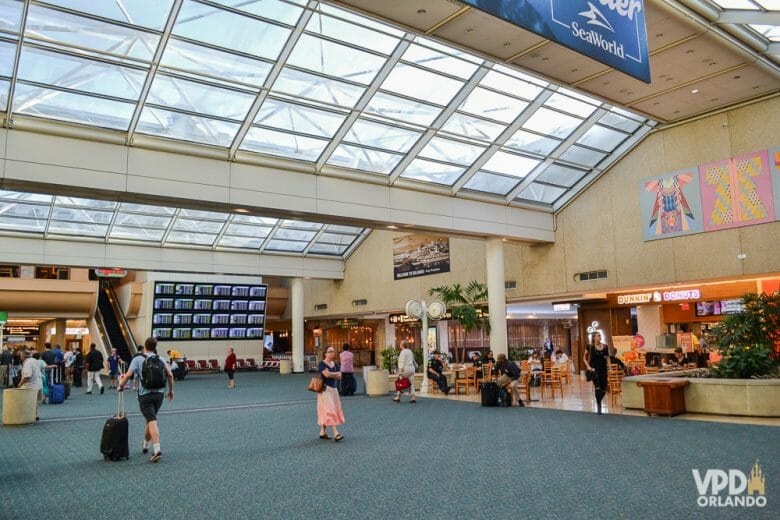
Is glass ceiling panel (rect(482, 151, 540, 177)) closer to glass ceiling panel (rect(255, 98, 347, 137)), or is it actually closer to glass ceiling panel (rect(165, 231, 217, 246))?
glass ceiling panel (rect(255, 98, 347, 137))

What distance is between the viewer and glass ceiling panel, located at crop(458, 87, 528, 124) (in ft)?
49.3

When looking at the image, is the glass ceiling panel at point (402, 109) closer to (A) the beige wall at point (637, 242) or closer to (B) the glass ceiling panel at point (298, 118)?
(B) the glass ceiling panel at point (298, 118)

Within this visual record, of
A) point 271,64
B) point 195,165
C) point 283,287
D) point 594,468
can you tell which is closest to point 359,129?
point 271,64

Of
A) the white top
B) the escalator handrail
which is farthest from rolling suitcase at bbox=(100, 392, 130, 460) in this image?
the escalator handrail

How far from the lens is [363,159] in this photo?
16656 mm

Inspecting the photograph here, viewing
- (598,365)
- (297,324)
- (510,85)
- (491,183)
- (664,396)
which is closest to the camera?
(664,396)

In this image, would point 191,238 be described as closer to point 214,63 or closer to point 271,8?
point 214,63

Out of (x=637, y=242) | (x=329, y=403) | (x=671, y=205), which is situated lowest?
(x=329, y=403)

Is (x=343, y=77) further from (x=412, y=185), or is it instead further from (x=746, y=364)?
(x=746, y=364)

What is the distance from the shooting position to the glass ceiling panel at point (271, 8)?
1139cm

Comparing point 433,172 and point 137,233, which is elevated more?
point 433,172

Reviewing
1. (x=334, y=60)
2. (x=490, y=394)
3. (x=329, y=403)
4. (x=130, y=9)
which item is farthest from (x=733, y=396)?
(x=130, y=9)

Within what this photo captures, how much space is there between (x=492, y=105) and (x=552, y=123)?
222 centimetres

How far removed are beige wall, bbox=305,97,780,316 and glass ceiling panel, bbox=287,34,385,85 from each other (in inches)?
372
